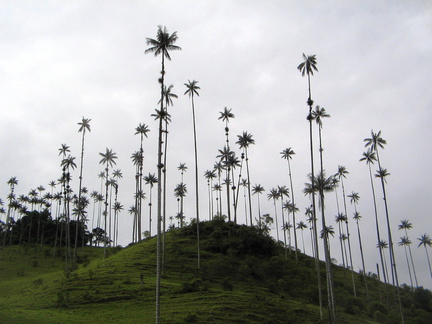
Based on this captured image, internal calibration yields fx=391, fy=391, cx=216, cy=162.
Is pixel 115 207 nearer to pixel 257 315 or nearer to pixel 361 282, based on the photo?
pixel 361 282

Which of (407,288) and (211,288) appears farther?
(407,288)

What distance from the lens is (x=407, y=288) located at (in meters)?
96.4

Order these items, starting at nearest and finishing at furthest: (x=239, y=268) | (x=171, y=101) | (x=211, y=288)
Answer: (x=211, y=288), (x=171, y=101), (x=239, y=268)

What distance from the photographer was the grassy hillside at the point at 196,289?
4572cm

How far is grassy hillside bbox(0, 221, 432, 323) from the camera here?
150 feet

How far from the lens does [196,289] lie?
179 ft

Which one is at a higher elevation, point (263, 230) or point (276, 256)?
point (263, 230)

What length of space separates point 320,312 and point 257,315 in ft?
35.3

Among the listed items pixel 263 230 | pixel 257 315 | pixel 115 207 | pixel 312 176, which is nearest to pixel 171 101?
pixel 312 176

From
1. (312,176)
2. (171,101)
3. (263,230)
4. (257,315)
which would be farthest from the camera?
(263,230)

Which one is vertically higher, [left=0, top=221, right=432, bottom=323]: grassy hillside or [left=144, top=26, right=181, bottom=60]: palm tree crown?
[left=144, top=26, right=181, bottom=60]: palm tree crown

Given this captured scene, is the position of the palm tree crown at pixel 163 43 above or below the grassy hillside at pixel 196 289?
above

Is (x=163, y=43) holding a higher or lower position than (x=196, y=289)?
higher

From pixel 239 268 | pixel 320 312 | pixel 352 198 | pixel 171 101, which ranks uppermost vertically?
pixel 171 101
